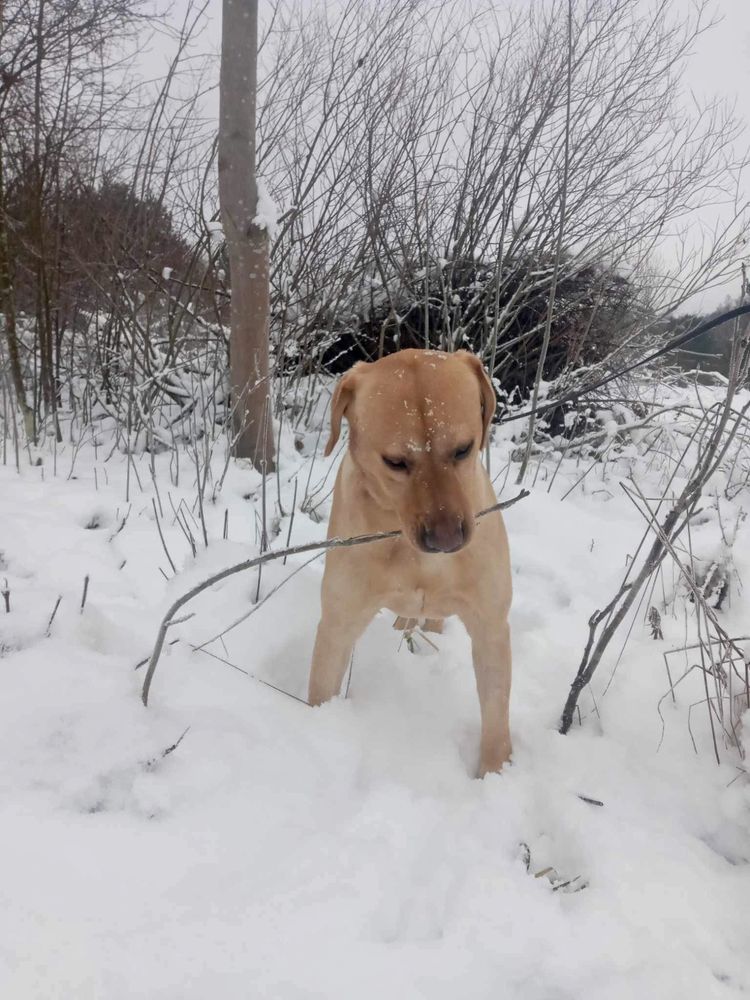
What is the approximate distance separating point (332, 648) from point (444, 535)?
64cm

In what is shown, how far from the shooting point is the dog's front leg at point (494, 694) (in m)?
1.78

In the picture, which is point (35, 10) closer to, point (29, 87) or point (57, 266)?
point (29, 87)

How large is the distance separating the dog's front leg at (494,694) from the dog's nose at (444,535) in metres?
0.43

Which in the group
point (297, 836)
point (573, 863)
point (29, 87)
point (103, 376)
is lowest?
point (573, 863)

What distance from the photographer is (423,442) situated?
4.91ft

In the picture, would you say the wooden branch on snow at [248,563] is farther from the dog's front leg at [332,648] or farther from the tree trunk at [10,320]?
the tree trunk at [10,320]

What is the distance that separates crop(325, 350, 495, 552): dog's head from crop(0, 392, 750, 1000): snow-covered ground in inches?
26.6

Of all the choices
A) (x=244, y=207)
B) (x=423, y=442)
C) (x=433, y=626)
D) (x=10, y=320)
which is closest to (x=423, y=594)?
(x=423, y=442)

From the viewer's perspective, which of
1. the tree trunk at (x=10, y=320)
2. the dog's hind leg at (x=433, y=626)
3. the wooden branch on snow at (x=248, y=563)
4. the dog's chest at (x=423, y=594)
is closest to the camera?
the wooden branch on snow at (x=248, y=563)

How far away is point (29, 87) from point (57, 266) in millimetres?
1300

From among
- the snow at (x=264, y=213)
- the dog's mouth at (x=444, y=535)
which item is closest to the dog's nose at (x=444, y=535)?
the dog's mouth at (x=444, y=535)

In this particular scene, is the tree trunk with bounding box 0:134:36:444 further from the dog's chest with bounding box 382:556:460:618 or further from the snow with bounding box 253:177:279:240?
the dog's chest with bounding box 382:556:460:618

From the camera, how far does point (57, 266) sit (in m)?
5.36

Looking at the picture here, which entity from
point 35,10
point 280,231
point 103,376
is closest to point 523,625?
point 280,231
